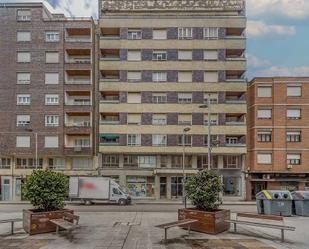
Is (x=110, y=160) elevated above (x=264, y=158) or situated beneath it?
situated beneath

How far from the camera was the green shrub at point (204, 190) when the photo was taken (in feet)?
52.5

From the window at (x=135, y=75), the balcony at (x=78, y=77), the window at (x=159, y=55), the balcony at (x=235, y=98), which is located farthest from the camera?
the balcony at (x=78, y=77)

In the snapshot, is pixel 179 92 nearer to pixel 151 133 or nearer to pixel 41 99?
pixel 151 133

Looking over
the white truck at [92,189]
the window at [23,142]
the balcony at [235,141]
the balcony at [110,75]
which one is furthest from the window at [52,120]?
the balcony at [235,141]

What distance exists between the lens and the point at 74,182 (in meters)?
37.3

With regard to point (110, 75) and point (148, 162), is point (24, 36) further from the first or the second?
point (148, 162)

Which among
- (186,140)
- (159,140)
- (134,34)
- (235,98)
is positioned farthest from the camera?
(235,98)

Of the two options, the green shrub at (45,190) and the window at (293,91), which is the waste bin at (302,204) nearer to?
the green shrub at (45,190)

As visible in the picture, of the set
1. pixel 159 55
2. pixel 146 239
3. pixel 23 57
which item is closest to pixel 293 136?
pixel 159 55

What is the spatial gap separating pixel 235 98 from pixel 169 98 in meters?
7.93

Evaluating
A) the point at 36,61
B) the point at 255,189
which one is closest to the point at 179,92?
the point at 255,189

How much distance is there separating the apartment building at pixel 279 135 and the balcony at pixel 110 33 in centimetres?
1677

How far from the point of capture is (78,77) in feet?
165

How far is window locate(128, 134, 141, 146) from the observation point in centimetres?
4712
